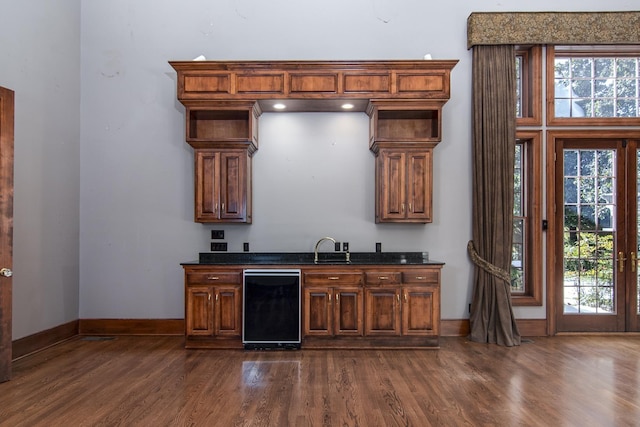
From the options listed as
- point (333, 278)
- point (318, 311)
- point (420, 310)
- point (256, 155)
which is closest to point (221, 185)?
point (256, 155)

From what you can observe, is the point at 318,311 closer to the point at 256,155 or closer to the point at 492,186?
the point at 256,155

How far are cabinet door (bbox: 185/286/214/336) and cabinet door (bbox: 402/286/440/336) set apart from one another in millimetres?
1988

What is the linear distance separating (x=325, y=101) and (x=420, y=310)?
8.04 feet

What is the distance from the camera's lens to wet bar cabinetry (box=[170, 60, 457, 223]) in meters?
4.33

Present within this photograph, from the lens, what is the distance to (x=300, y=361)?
3773 mm

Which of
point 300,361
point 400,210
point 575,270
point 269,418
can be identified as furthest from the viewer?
point 575,270

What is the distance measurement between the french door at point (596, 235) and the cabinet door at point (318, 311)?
269 cm

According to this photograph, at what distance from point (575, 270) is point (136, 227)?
205 inches

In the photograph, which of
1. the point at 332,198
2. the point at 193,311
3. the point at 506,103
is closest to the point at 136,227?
the point at 193,311

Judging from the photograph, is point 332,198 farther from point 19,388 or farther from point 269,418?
point 19,388

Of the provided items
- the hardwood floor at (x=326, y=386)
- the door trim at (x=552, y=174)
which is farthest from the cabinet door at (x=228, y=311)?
the door trim at (x=552, y=174)

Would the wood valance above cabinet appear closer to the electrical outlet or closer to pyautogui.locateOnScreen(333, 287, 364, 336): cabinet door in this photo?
the electrical outlet

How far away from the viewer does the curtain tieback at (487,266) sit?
177 inches

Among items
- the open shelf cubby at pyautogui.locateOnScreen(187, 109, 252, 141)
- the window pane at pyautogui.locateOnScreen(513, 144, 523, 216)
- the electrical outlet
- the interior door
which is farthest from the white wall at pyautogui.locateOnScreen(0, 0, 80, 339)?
the window pane at pyautogui.locateOnScreen(513, 144, 523, 216)
